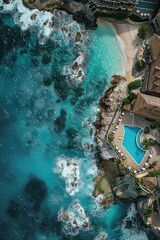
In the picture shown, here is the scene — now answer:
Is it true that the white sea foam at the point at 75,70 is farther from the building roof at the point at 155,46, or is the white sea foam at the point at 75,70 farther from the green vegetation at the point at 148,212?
the green vegetation at the point at 148,212

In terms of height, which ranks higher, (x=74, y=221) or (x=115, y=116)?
(x=115, y=116)

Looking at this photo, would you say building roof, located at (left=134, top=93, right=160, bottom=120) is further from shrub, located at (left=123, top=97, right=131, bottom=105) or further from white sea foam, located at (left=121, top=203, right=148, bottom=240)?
white sea foam, located at (left=121, top=203, right=148, bottom=240)

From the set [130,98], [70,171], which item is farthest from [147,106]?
[70,171]

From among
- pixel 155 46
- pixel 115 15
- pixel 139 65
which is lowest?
pixel 139 65

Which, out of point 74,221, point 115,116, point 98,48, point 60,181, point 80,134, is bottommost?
point 74,221

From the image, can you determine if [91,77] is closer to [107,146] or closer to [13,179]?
[107,146]

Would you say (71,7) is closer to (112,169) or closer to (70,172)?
(70,172)

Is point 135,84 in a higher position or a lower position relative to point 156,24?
lower

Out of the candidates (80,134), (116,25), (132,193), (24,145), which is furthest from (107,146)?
(116,25)
